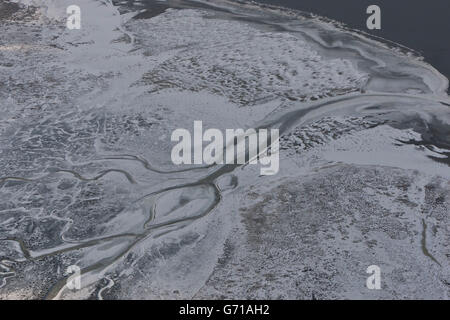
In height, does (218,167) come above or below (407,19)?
below

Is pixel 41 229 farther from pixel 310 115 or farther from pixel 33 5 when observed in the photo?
pixel 33 5

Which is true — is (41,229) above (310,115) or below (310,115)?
below

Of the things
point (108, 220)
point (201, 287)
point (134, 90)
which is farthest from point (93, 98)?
point (201, 287)

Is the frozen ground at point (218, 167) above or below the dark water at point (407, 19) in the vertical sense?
below

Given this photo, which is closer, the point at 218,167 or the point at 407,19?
the point at 218,167
